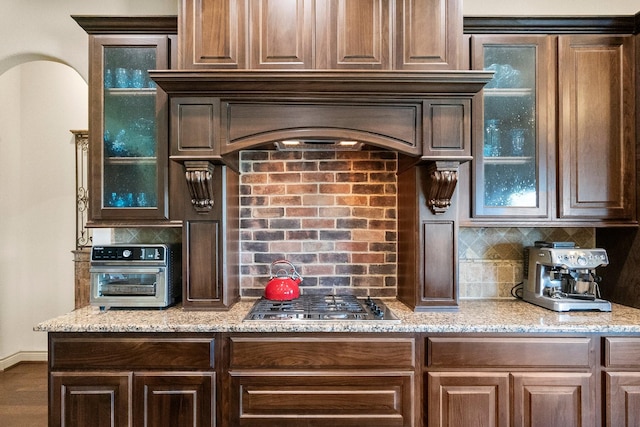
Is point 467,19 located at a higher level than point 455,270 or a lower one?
higher

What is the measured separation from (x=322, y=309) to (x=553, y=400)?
1171mm

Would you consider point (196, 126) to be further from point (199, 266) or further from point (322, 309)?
point (322, 309)

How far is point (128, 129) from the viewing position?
2.09 metres

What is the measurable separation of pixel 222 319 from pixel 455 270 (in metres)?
1.25

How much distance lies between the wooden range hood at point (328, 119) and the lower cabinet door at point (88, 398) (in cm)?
111

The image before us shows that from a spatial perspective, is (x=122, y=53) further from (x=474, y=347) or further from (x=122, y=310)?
(x=474, y=347)

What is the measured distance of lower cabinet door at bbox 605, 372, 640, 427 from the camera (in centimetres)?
173

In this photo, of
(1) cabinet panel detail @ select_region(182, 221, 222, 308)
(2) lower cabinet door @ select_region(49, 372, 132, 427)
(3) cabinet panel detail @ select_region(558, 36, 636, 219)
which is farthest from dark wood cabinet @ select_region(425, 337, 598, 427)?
(2) lower cabinet door @ select_region(49, 372, 132, 427)

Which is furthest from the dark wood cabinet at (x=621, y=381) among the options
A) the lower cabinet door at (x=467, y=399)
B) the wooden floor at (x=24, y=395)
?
the wooden floor at (x=24, y=395)

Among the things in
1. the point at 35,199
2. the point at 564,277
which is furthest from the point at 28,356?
the point at 564,277

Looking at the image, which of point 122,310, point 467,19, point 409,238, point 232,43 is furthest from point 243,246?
point 467,19

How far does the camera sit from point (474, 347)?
1.74 meters

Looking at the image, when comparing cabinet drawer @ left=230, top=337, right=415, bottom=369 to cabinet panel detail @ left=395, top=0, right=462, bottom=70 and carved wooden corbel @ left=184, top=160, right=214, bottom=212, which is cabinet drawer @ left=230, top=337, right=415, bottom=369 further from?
cabinet panel detail @ left=395, top=0, right=462, bottom=70

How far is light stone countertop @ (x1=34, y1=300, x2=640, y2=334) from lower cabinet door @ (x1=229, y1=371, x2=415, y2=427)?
8.8 inches
